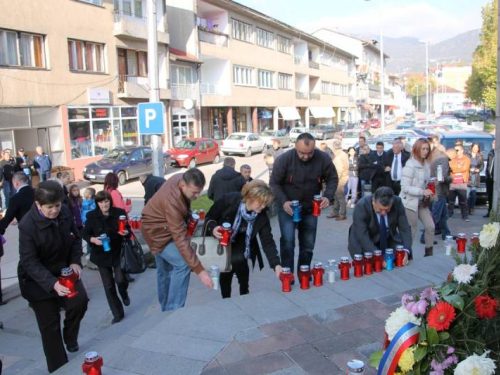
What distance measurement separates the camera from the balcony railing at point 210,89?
34.6 meters

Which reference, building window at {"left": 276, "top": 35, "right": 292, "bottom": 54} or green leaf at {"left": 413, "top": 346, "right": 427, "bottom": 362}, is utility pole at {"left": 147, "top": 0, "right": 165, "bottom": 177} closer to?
green leaf at {"left": 413, "top": 346, "right": 427, "bottom": 362}

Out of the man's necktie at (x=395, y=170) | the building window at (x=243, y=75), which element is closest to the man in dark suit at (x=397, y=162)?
the man's necktie at (x=395, y=170)

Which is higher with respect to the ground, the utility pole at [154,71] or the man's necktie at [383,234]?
the utility pole at [154,71]

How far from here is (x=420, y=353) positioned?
8.04 feet

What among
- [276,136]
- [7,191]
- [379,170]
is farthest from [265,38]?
[379,170]

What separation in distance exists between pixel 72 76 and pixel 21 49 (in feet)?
8.74

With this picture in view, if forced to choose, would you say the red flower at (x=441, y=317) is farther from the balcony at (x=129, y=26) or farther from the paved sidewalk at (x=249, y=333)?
the balcony at (x=129, y=26)

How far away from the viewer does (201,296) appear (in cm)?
689

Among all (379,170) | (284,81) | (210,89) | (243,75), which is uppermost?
(284,81)

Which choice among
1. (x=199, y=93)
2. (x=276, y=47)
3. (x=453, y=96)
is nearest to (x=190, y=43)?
(x=199, y=93)

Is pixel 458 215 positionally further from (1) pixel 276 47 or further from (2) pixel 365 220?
(1) pixel 276 47

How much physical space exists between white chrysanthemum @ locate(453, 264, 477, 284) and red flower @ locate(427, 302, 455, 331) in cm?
20

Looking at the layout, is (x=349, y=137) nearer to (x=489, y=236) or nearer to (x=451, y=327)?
(x=489, y=236)

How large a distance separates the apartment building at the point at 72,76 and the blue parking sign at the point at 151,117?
11323 mm
